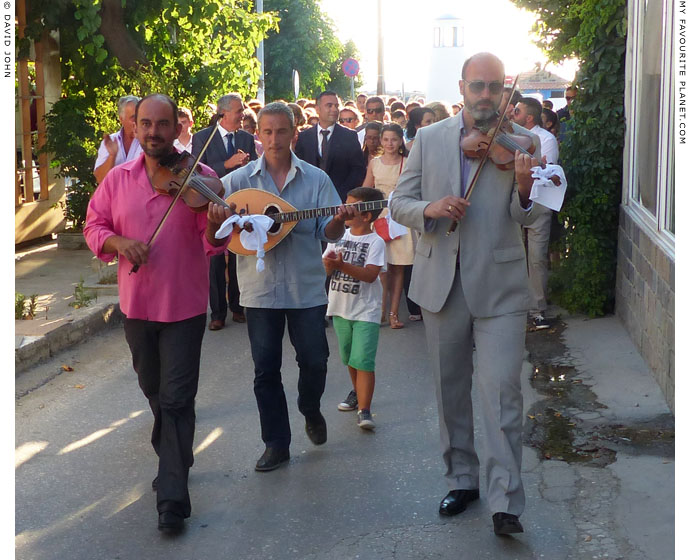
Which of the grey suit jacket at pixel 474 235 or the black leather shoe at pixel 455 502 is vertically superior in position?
the grey suit jacket at pixel 474 235

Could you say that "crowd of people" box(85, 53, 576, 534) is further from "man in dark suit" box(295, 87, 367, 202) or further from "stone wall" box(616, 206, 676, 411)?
"man in dark suit" box(295, 87, 367, 202)

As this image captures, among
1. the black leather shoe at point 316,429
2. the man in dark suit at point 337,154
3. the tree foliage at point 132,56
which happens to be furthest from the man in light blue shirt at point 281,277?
the tree foliage at point 132,56

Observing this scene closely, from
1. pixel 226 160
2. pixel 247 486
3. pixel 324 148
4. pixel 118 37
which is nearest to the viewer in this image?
pixel 247 486

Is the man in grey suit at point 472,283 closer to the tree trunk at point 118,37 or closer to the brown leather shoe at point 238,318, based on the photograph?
the brown leather shoe at point 238,318

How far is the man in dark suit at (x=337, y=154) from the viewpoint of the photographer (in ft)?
35.8

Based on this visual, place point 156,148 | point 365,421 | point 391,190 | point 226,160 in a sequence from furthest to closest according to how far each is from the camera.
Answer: point 391,190 → point 226,160 → point 365,421 → point 156,148

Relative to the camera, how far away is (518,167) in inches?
185

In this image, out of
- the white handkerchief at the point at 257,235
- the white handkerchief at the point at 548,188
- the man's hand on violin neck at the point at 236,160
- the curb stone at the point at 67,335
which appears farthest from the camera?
the man's hand on violin neck at the point at 236,160

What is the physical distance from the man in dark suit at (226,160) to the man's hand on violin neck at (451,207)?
5331mm

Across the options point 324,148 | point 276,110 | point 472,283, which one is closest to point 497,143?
point 472,283

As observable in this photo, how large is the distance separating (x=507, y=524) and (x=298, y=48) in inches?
1857

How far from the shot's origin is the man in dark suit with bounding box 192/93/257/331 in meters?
9.97

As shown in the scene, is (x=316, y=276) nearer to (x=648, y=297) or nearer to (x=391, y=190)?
(x=648, y=297)

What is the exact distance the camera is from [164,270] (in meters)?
5.15
